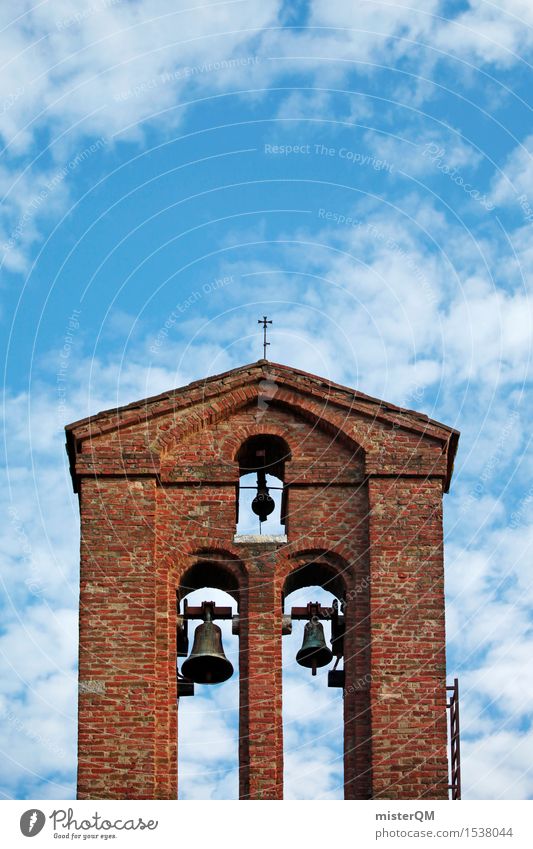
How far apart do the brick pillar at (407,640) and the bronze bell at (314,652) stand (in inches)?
39.2

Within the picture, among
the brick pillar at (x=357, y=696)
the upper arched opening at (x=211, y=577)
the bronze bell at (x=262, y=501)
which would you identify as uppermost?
the bronze bell at (x=262, y=501)

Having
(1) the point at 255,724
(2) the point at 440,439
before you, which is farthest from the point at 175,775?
(2) the point at 440,439

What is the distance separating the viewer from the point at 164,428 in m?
36.8

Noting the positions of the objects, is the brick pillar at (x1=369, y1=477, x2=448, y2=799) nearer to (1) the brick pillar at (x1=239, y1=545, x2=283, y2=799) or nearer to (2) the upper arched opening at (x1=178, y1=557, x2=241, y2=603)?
(1) the brick pillar at (x1=239, y1=545, x2=283, y2=799)

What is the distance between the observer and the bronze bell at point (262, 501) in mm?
37438

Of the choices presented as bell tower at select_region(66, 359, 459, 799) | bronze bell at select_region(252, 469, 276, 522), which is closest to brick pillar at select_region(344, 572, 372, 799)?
bell tower at select_region(66, 359, 459, 799)

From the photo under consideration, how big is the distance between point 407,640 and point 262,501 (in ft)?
11.0

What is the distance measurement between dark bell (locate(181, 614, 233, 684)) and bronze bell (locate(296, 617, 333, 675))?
96 cm

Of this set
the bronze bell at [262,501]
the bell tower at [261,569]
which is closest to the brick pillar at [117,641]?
the bell tower at [261,569]

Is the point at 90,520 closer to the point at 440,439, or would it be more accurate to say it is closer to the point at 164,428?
the point at 164,428

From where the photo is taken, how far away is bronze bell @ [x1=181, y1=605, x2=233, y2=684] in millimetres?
35469

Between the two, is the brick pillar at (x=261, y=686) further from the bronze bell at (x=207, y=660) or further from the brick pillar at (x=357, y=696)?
the brick pillar at (x=357, y=696)

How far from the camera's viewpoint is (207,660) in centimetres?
3547

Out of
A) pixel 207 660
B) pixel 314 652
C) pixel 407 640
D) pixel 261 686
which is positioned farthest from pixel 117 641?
pixel 407 640
